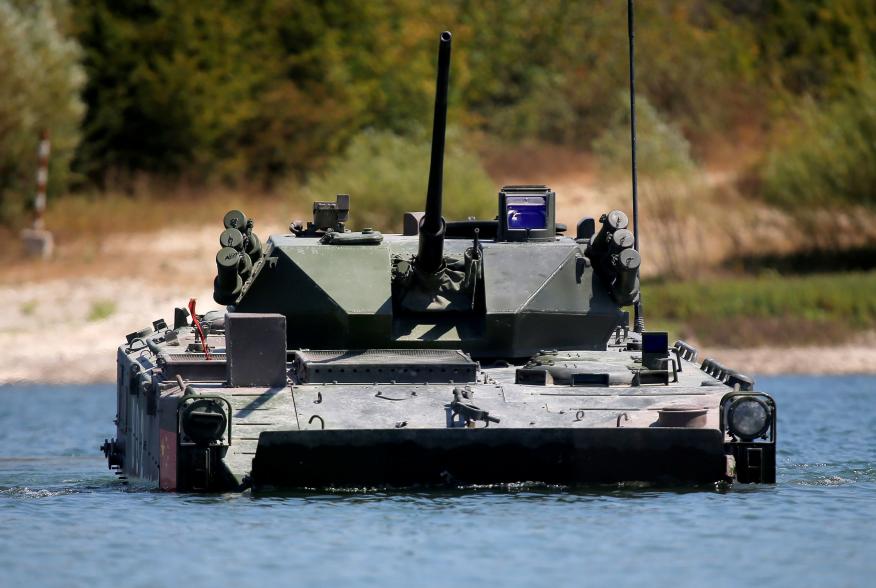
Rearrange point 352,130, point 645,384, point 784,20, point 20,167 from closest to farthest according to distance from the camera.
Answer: point 645,384 < point 20,167 < point 352,130 < point 784,20

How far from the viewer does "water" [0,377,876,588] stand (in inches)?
573

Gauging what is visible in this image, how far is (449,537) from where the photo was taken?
617 inches

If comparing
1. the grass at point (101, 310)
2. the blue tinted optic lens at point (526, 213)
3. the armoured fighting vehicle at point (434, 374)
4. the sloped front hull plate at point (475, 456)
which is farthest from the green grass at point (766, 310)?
the sloped front hull plate at point (475, 456)

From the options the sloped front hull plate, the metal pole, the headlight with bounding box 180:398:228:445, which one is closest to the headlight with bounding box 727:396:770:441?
the sloped front hull plate

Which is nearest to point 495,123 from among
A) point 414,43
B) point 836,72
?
point 414,43

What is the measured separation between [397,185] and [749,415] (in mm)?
23733

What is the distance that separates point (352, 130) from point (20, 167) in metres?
9.28

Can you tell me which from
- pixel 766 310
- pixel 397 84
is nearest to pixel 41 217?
pixel 397 84

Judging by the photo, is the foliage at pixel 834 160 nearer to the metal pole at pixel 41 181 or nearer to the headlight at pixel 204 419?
the metal pole at pixel 41 181

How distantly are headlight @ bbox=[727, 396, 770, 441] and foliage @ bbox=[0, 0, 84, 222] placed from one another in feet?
84.7

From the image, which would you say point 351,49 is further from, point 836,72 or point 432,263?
point 432,263

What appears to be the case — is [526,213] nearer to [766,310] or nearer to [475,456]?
[475,456]

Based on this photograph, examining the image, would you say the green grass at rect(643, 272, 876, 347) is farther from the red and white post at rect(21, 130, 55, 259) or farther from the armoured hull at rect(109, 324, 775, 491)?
the armoured hull at rect(109, 324, 775, 491)

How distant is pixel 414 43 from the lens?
50844 millimetres
